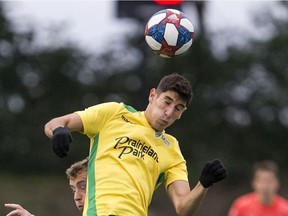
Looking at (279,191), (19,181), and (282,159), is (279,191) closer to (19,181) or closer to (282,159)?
(282,159)

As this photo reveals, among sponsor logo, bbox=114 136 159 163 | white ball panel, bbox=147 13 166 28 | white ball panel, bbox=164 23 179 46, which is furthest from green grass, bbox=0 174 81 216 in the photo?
sponsor logo, bbox=114 136 159 163

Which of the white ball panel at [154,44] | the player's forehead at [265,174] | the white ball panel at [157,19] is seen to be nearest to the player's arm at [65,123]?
the white ball panel at [154,44]

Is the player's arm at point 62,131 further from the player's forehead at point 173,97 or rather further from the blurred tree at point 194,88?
the blurred tree at point 194,88

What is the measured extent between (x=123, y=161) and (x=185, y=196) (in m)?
0.57

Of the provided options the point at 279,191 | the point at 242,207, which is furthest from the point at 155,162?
the point at 279,191

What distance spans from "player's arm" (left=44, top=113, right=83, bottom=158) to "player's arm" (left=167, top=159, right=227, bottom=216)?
3.01 feet

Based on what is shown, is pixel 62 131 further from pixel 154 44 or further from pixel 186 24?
pixel 186 24

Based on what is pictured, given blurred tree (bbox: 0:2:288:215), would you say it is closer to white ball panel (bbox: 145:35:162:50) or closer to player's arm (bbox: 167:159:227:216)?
white ball panel (bbox: 145:35:162:50)

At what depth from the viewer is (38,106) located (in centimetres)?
2467

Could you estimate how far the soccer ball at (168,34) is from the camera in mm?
9883

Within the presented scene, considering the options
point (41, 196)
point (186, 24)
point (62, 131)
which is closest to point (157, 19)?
point (186, 24)

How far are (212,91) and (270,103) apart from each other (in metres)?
1.21

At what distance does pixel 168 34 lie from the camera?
988 centimetres

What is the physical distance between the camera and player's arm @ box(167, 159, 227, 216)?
870 centimetres
